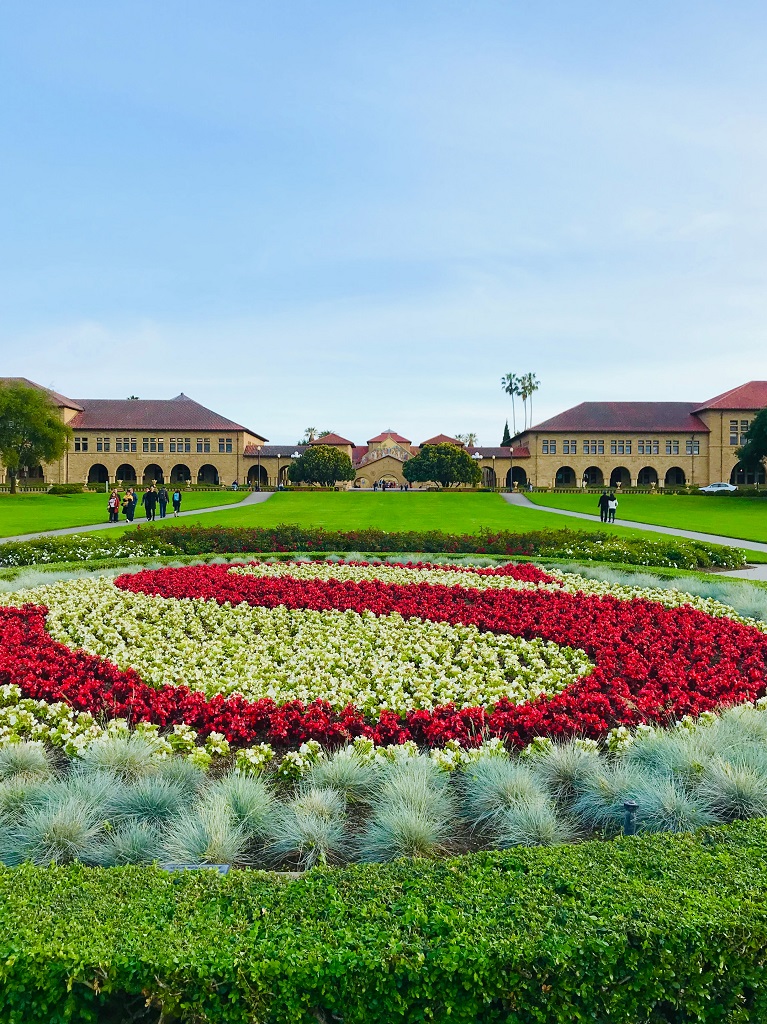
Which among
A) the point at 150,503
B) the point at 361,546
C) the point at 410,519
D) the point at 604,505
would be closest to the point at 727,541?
the point at 604,505

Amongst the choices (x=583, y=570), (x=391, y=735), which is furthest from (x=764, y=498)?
(x=391, y=735)

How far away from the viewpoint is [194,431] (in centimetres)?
7625

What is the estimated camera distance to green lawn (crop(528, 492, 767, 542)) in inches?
1009

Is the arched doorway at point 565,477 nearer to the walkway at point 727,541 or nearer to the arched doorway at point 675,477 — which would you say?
the arched doorway at point 675,477

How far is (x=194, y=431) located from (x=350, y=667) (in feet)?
242

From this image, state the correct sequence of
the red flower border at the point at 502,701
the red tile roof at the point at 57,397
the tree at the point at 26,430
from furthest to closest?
the red tile roof at the point at 57,397 → the tree at the point at 26,430 → the red flower border at the point at 502,701

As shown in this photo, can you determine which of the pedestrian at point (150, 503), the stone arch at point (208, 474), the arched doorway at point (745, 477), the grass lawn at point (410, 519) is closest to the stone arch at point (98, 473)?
the stone arch at point (208, 474)

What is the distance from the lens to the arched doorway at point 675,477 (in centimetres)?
7625

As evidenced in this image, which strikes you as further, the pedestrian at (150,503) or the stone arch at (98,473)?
the stone arch at (98,473)

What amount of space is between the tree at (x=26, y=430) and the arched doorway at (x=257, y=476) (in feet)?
78.2

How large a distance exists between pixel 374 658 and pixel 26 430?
57016 millimetres

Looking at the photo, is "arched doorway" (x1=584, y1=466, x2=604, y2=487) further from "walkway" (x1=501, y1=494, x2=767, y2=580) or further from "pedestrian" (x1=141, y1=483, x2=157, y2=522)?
"pedestrian" (x1=141, y1=483, x2=157, y2=522)

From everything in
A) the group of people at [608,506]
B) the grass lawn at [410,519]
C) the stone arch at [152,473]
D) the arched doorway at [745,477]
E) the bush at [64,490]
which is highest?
the stone arch at [152,473]

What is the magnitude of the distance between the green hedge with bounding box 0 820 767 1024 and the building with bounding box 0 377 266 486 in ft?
248
